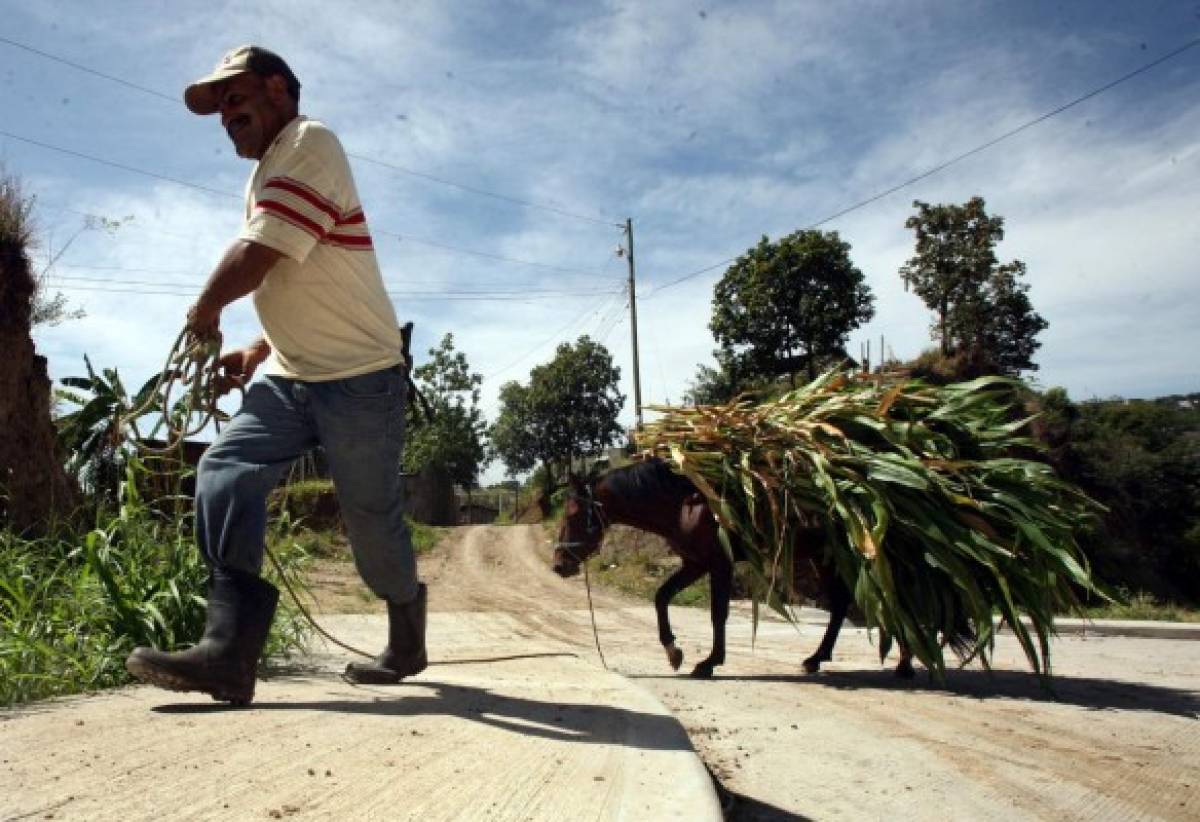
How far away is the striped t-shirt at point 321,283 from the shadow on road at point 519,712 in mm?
1000

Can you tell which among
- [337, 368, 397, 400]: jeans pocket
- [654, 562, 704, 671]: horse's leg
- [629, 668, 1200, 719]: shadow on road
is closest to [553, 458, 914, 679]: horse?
[654, 562, 704, 671]: horse's leg

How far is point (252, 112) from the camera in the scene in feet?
9.43

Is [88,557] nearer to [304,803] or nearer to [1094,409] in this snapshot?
[304,803]

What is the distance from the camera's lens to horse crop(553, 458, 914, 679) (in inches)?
229

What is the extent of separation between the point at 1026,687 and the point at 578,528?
301cm

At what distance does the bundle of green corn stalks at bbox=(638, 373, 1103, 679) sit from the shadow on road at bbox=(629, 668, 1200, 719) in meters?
0.25

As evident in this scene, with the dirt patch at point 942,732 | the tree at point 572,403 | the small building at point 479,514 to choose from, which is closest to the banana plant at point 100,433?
the dirt patch at point 942,732

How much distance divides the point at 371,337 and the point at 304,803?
1.52 meters

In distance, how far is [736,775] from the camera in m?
2.84

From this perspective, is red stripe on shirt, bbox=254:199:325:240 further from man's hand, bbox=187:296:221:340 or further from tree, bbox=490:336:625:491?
tree, bbox=490:336:625:491

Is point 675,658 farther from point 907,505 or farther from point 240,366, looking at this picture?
point 240,366

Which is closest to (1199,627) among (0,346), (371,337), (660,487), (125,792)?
(660,487)

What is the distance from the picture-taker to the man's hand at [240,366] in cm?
317

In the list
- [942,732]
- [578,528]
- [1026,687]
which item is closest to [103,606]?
[942,732]
